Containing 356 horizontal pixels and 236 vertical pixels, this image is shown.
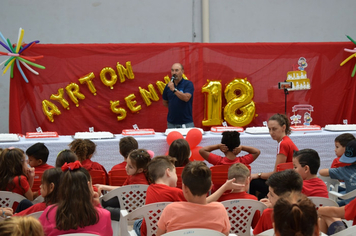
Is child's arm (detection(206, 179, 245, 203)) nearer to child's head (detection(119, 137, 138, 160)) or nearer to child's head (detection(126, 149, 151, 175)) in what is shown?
child's head (detection(126, 149, 151, 175))

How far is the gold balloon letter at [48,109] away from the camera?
5758mm

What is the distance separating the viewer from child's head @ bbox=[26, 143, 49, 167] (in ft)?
11.3

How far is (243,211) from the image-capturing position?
2.54 m

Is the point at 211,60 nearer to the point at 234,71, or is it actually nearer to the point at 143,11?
the point at 234,71

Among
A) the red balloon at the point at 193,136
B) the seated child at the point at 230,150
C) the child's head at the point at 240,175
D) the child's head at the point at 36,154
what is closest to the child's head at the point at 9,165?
the child's head at the point at 36,154

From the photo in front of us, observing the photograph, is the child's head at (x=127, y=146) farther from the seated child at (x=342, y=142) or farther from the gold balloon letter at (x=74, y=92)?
the gold balloon letter at (x=74, y=92)

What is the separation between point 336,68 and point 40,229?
5.83 meters

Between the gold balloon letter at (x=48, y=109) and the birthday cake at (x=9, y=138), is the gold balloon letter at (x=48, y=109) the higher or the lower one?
the higher one

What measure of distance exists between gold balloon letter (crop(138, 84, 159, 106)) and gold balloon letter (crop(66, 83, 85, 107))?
91 centimetres

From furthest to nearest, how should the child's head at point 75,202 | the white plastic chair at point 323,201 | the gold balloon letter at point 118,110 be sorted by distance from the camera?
the gold balloon letter at point 118,110
the white plastic chair at point 323,201
the child's head at point 75,202

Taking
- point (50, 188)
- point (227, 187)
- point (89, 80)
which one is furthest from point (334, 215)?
point (89, 80)

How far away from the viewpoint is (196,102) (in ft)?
20.3

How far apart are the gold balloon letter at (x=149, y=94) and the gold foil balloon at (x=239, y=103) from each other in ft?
3.63

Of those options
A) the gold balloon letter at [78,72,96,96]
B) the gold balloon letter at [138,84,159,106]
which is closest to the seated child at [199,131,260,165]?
the gold balloon letter at [138,84,159,106]
